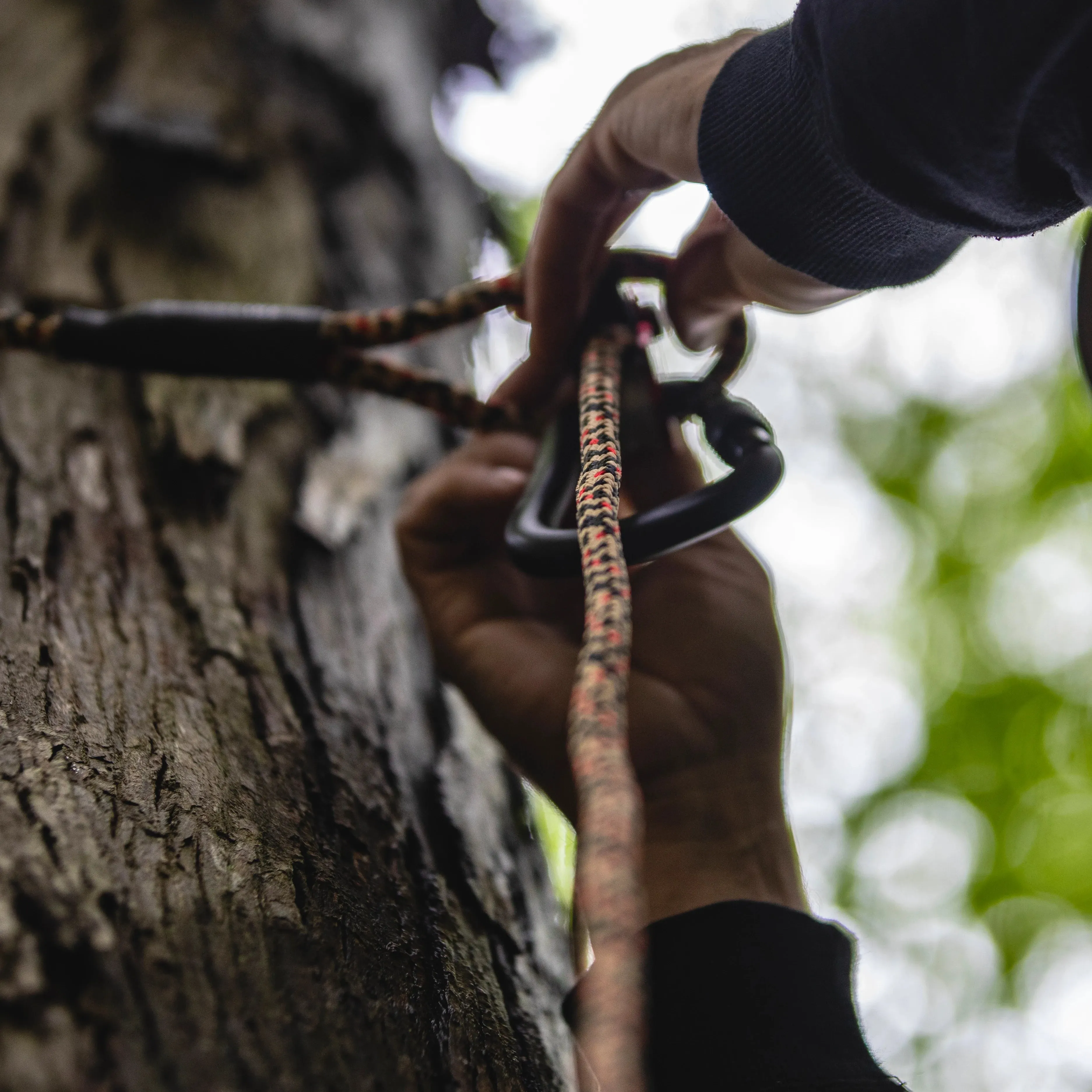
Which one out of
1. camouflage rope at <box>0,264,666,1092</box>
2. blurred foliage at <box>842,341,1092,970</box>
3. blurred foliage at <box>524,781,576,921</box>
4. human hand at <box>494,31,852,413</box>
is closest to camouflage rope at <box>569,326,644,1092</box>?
camouflage rope at <box>0,264,666,1092</box>

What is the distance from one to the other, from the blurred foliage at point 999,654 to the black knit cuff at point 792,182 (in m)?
2.45

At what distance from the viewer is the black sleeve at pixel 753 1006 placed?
0.44 m

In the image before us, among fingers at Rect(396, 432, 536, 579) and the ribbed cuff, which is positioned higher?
fingers at Rect(396, 432, 536, 579)

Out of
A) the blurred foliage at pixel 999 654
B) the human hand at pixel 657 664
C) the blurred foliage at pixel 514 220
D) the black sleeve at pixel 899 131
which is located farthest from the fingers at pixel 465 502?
the blurred foliage at pixel 999 654

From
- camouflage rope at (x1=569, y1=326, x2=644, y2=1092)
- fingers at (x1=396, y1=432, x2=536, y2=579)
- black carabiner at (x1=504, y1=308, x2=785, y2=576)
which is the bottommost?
camouflage rope at (x1=569, y1=326, x2=644, y2=1092)

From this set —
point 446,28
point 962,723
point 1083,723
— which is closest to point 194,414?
point 446,28

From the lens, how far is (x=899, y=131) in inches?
16.9

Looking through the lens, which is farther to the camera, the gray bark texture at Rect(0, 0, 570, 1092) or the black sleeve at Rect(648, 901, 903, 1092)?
the black sleeve at Rect(648, 901, 903, 1092)

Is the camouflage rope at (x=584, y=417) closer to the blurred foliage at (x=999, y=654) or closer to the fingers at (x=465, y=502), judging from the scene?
the fingers at (x=465, y=502)

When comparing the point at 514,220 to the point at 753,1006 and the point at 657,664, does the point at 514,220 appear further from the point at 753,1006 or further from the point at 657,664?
the point at 753,1006

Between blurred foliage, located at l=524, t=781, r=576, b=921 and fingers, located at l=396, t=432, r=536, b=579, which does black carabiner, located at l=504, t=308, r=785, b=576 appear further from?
blurred foliage, located at l=524, t=781, r=576, b=921

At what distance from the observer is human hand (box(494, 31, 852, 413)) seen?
1.76 ft

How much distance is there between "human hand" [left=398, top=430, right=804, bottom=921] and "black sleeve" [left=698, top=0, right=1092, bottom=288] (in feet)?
0.74

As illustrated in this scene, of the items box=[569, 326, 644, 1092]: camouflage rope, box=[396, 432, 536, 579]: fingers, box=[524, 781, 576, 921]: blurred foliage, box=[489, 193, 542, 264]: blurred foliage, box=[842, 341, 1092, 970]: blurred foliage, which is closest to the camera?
box=[569, 326, 644, 1092]: camouflage rope
